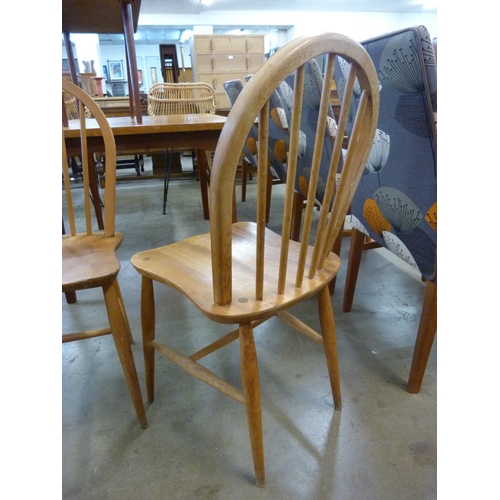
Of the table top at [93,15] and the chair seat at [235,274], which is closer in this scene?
the chair seat at [235,274]

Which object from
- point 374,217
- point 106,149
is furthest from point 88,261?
point 374,217

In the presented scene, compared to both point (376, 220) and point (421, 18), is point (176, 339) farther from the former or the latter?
point (421, 18)

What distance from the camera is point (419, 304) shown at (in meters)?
1.53

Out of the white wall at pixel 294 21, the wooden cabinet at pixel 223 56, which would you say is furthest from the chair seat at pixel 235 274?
the white wall at pixel 294 21

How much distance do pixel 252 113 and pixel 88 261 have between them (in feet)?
2.06

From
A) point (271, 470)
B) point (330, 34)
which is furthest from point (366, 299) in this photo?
point (330, 34)

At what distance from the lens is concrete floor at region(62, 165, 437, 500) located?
0.84 metres

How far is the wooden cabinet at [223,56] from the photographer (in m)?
5.57

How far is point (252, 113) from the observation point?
1.65ft

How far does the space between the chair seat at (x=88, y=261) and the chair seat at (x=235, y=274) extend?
0.25 feet

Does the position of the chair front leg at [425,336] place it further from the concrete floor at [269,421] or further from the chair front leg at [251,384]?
the chair front leg at [251,384]

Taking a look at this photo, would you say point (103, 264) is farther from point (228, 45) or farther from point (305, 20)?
point (305, 20)

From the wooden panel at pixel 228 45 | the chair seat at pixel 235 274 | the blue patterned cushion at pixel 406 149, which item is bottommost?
the chair seat at pixel 235 274

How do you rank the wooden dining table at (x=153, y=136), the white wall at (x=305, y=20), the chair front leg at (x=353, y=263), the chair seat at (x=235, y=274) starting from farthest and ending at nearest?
the white wall at (x=305, y=20)
the chair front leg at (x=353, y=263)
the wooden dining table at (x=153, y=136)
the chair seat at (x=235, y=274)
